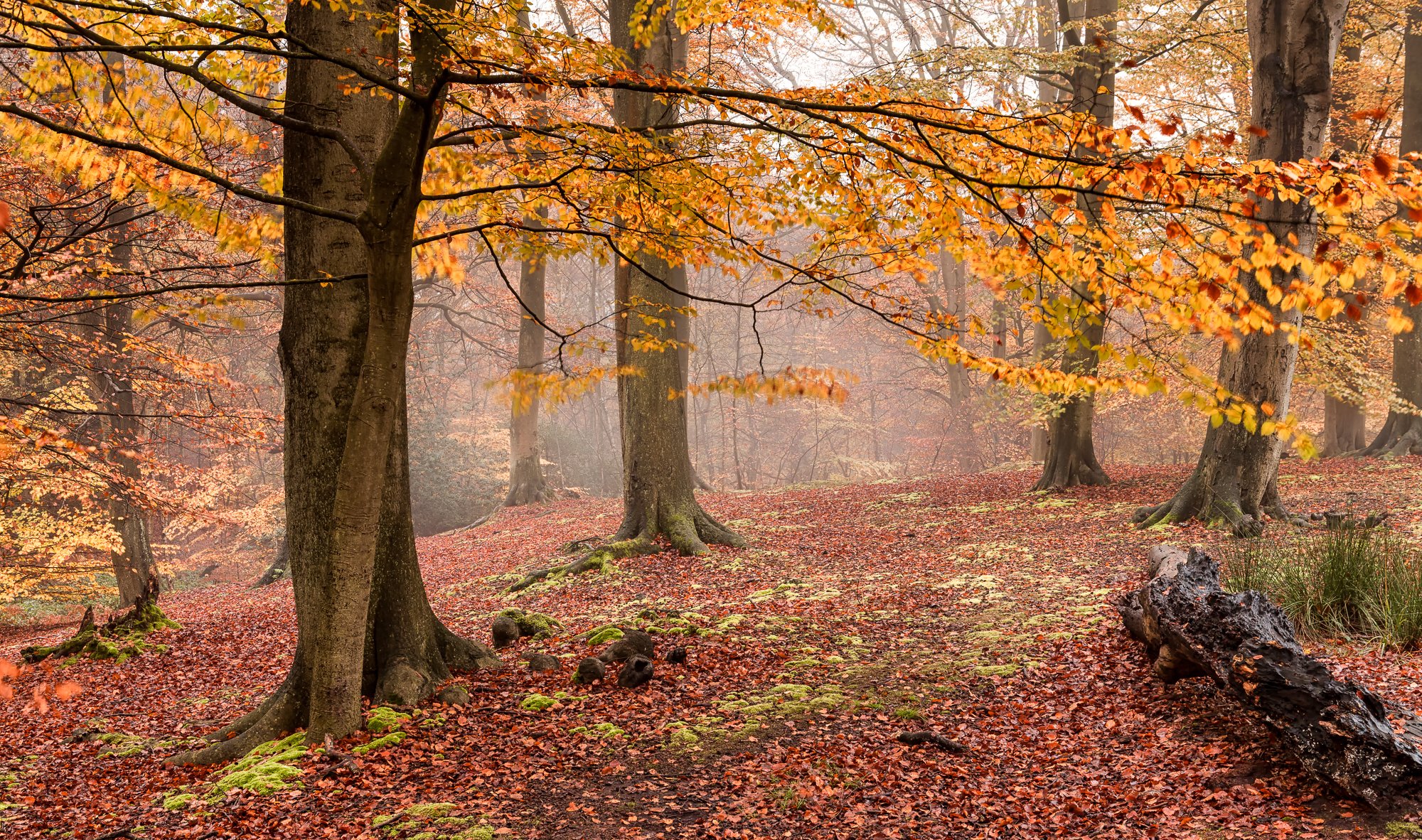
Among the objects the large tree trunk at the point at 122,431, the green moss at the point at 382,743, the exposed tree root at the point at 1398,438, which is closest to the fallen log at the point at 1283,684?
the green moss at the point at 382,743

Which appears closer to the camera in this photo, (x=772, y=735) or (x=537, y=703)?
(x=772, y=735)

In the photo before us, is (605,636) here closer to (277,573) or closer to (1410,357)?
(277,573)

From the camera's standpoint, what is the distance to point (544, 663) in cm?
659

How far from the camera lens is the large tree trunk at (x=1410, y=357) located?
47.9ft

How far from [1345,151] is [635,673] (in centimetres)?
1715

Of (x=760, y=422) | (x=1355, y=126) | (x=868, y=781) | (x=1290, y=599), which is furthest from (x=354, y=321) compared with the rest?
(x=760, y=422)

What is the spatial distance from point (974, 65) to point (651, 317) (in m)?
9.44

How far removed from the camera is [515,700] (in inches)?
233

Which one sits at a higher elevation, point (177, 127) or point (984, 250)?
point (177, 127)

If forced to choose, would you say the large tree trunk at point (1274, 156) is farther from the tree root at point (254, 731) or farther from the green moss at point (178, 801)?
the green moss at point (178, 801)

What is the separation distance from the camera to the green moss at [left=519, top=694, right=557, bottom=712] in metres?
5.75

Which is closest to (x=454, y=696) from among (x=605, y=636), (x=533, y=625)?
(x=605, y=636)

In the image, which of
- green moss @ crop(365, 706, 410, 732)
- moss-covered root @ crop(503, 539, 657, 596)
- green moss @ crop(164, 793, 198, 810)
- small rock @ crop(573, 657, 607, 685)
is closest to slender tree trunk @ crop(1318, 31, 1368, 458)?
moss-covered root @ crop(503, 539, 657, 596)

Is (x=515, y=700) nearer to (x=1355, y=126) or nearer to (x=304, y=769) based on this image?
(x=304, y=769)
